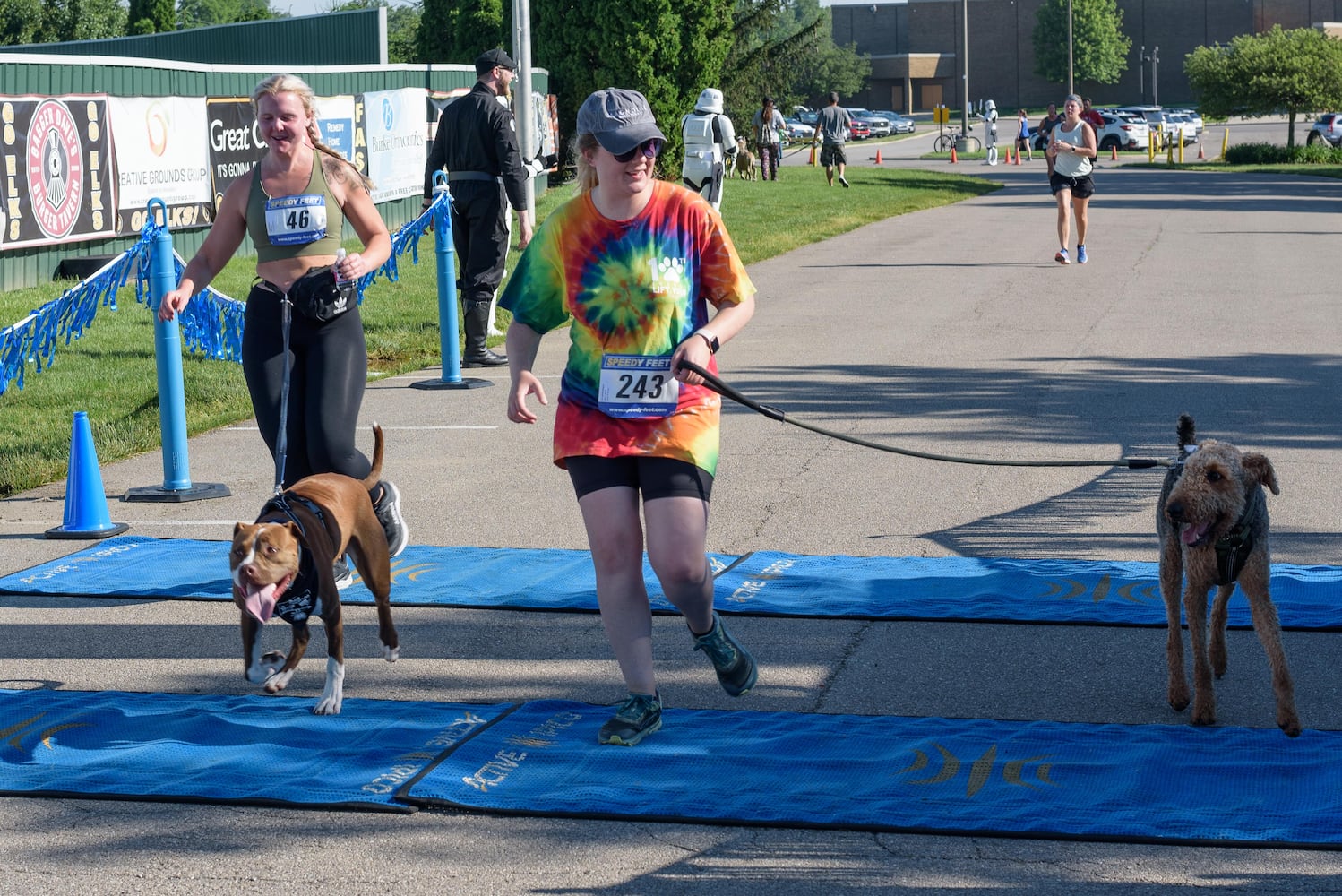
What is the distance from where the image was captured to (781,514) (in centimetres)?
795

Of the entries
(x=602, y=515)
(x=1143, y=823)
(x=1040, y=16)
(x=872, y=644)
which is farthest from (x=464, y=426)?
(x=1040, y=16)

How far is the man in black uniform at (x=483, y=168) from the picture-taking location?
1175cm

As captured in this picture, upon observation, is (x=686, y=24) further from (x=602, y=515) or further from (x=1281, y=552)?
(x=602, y=515)

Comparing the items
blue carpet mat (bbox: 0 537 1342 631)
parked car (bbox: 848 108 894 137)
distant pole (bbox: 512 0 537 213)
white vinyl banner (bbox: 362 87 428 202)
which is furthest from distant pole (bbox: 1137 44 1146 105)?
blue carpet mat (bbox: 0 537 1342 631)

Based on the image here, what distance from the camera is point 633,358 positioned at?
4570 millimetres

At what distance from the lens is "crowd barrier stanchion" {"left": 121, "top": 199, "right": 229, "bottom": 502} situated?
827 cm

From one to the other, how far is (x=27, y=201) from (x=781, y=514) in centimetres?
1146

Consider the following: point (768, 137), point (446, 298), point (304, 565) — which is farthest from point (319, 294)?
point (768, 137)

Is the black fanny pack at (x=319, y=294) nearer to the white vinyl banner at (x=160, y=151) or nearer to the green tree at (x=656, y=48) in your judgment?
the white vinyl banner at (x=160, y=151)

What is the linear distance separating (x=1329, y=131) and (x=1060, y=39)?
158 ft

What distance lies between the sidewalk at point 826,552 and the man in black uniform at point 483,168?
103cm

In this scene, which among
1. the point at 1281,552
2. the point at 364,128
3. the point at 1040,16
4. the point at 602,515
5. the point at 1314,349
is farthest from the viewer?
the point at 1040,16

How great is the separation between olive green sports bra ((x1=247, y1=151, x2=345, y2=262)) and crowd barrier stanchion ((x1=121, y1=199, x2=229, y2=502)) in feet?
7.84

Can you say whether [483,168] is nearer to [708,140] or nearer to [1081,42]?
[708,140]
